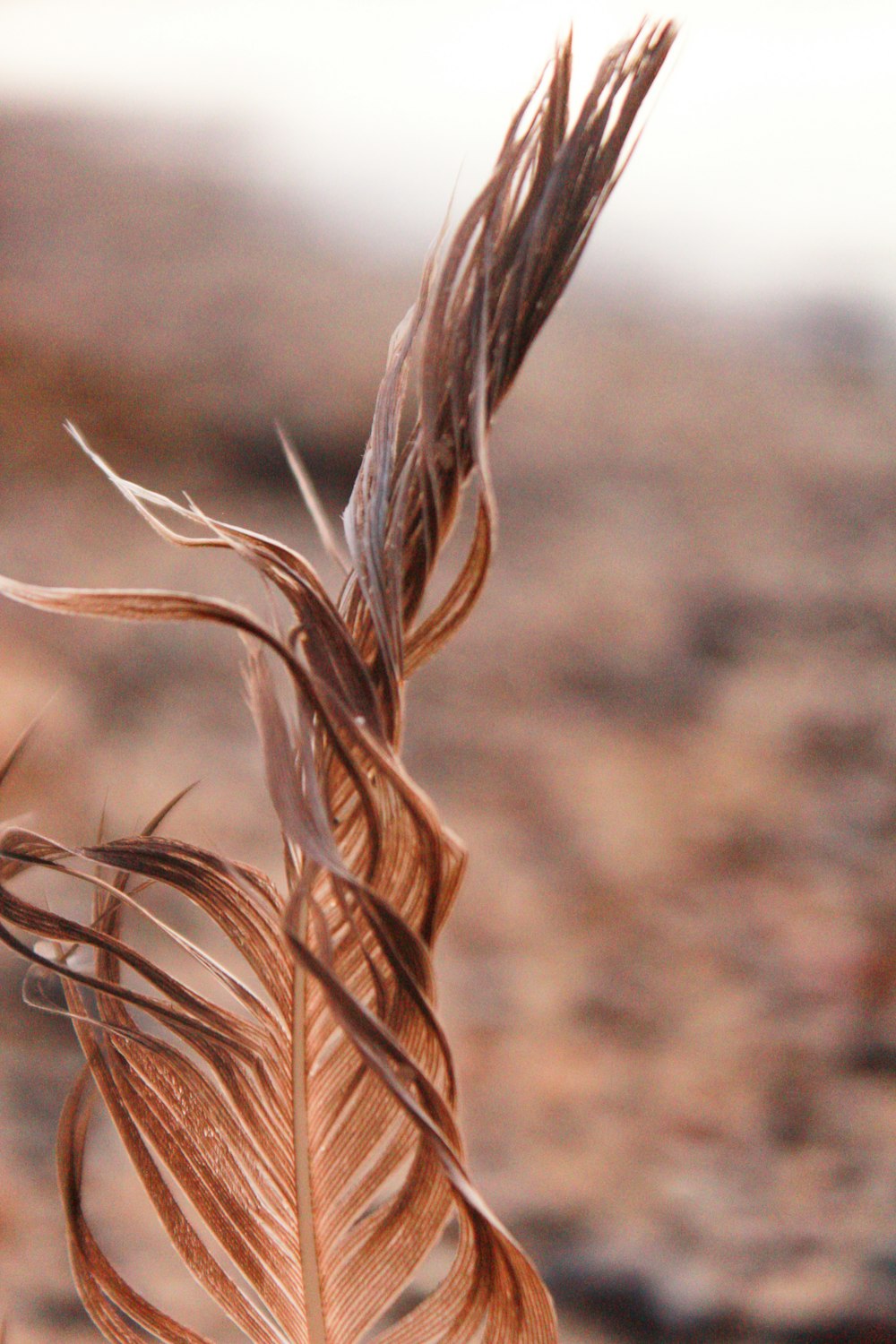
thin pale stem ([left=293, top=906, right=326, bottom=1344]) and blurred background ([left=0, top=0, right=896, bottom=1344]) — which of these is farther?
blurred background ([left=0, top=0, right=896, bottom=1344])

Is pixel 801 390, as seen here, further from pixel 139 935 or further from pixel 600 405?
pixel 139 935

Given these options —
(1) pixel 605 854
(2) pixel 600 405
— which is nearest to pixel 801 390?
(2) pixel 600 405

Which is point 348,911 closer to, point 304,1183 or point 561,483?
point 304,1183

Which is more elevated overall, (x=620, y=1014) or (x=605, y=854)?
(x=605, y=854)

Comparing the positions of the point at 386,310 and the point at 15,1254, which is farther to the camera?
the point at 386,310

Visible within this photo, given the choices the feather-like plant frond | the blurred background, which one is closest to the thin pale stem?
the feather-like plant frond

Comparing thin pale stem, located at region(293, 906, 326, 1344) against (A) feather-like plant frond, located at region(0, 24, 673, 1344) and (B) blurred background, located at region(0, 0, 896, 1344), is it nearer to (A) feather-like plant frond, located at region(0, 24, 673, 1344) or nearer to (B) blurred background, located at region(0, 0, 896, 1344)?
(A) feather-like plant frond, located at region(0, 24, 673, 1344)
